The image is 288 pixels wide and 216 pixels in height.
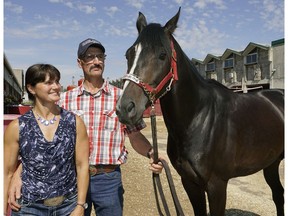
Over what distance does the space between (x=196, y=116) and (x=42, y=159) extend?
1.42 meters

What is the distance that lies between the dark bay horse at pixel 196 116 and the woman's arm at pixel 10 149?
641mm

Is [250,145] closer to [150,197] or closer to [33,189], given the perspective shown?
[33,189]

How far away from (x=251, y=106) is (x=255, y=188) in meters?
3.28

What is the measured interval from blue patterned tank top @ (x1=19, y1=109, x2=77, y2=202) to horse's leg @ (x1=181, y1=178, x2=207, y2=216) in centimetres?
144

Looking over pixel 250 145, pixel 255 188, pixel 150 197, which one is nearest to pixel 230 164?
pixel 250 145

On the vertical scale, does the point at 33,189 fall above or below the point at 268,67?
below

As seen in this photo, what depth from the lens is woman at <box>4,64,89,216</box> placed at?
1802mm

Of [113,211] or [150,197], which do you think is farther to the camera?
[150,197]

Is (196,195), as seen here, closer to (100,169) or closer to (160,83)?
(100,169)

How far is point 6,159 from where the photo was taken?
180 cm

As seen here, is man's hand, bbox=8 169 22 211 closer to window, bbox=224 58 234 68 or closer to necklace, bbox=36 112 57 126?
necklace, bbox=36 112 57 126

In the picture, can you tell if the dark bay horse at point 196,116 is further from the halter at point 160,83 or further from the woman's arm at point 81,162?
the woman's arm at point 81,162

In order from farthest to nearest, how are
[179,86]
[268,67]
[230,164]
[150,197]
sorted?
[268,67]
[150,197]
[230,164]
[179,86]

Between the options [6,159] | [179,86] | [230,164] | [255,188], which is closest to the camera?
[6,159]
